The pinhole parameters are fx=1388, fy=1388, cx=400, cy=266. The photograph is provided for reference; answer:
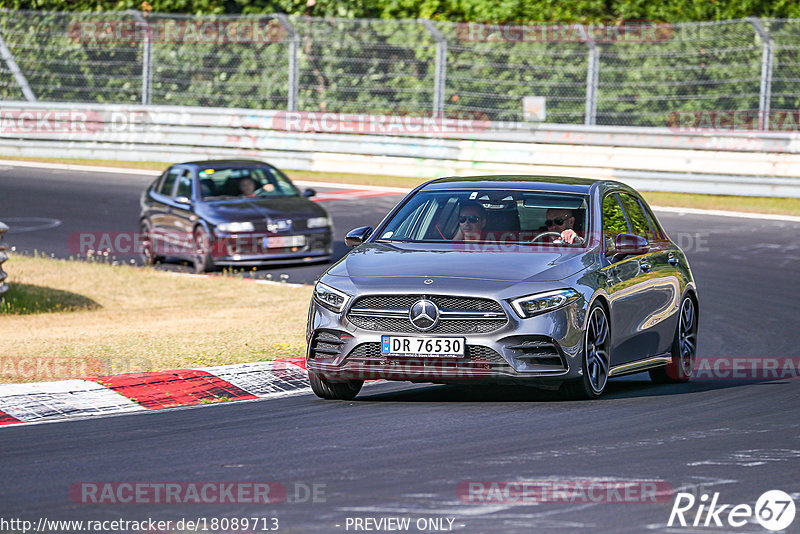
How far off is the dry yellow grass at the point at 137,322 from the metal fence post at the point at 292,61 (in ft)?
31.5

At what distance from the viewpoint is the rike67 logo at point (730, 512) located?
609 centimetres

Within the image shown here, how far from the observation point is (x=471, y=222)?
10109 mm

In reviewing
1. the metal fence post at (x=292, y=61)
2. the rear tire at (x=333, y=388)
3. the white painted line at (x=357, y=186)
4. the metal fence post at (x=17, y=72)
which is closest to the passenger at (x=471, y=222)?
the rear tire at (x=333, y=388)

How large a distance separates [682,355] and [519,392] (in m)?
1.77

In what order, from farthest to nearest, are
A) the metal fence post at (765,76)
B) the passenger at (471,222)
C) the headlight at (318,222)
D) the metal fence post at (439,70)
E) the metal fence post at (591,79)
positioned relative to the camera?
the metal fence post at (439,70) → the metal fence post at (591,79) → the metal fence post at (765,76) → the headlight at (318,222) → the passenger at (471,222)

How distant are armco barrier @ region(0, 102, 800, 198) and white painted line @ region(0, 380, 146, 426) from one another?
16314 millimetres

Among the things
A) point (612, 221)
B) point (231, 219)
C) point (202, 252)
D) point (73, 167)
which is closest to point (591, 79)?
point (231, 219)

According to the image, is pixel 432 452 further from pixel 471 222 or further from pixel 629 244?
pixel 629 244

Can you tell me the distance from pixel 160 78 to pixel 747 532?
83.2 ft

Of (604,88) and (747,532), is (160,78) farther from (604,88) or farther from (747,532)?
(747,532)

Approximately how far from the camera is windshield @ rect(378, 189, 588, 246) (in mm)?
9992

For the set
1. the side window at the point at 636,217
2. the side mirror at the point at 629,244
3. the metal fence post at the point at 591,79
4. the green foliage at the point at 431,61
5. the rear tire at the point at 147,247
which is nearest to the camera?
the side mirror at the point at 629,244

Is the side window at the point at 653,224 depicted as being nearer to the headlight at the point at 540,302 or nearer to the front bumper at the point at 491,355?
the front bumper at the point at 491,355

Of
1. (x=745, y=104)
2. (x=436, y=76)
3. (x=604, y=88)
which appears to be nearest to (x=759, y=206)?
(x=745, y=104)
